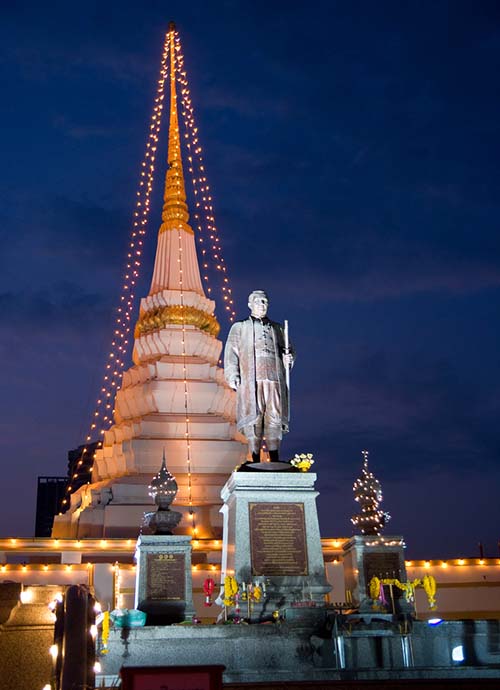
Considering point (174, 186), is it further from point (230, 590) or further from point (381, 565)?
point (230, 590)

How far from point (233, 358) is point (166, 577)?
4.19 meters

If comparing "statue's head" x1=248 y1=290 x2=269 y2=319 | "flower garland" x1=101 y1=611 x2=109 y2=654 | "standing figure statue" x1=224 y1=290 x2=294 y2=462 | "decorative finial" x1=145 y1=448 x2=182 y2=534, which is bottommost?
"flower garland" x1=101 y1=611 x2=109 y2=654

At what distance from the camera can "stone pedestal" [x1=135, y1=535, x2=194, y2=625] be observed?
14.4 metres

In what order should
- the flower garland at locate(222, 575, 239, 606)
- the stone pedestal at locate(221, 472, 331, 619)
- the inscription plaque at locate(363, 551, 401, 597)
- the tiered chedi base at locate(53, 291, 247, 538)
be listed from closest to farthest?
the flower garland at locate(222, 575, 239, 606), the stone pedestal at locate(221, 472, 331, 619), the inscription plaque at locate(363, 551, 401, 597), the tiered chedi base at locate(53, 291, 247, 538)

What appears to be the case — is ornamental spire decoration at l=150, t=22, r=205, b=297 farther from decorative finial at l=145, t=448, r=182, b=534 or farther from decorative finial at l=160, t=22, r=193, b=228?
decorative finial at l=145, t=448, r=182, b=534

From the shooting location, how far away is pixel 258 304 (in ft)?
49.0

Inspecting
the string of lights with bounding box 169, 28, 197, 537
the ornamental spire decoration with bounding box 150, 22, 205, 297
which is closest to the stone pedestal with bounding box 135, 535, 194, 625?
the string of lights with bounding box 169, 28, 197, 537

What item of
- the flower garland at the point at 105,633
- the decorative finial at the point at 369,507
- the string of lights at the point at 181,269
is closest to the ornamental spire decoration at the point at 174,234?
the string of lights at the point at 181,269

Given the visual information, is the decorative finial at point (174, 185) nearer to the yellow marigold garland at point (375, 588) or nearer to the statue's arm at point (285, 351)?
the statue's arm at point (285, 351)

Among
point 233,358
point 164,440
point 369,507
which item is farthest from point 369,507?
point 164,440

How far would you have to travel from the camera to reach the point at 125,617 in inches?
467

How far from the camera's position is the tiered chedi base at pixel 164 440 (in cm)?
2616

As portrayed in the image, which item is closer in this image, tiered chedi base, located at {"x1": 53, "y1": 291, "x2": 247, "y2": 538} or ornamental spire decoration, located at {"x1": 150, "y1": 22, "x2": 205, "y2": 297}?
tiered chedi base, located at {"x1": 53, "y1": 291, "x2": 247, "y2": 538}

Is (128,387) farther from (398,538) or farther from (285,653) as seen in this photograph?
(285,653)
